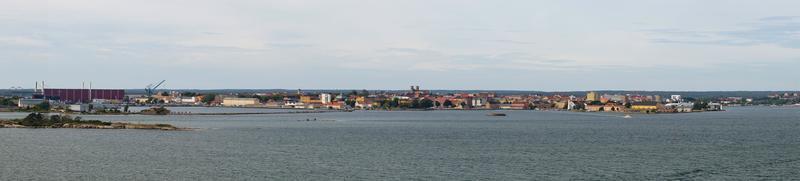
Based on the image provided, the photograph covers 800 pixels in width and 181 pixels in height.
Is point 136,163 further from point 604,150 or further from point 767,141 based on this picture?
point 767,141

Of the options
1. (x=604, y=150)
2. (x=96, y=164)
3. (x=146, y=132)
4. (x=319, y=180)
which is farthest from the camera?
(x=146, y=132)

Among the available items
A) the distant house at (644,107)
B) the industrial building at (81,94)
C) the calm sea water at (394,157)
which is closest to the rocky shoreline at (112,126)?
the calm sea water at (394,157)

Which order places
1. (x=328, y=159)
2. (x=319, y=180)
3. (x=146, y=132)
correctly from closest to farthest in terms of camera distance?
(x=319, y=180), (x=328, y=159), (x=146, y=132)

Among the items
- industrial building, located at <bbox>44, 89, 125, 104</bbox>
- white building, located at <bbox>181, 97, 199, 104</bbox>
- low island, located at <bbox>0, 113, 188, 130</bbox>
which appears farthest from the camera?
white building, located at <bbox>181, 97, 199, 104</bbox>

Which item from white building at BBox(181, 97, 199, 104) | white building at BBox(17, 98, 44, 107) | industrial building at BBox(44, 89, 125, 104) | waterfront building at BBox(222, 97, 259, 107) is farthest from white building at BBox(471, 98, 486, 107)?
white building at BBox(17, 98, 44, 107)

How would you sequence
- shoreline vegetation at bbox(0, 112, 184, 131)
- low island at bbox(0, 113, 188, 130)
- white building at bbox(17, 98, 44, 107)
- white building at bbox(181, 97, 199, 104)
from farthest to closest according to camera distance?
white building at bbox(181, 97, 199, 104)
white building at bbox(17, 98, 44, 107)
low island at bbox(0, 113, 188, 130)
shoreline vegetation at bbox(0, 112, 184, 131)

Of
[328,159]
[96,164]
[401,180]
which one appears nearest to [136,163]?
[96,164]

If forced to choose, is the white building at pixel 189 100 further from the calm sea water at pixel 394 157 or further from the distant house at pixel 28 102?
the calm sea water at pixel 394 157

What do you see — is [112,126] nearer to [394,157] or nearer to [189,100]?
[394,157]

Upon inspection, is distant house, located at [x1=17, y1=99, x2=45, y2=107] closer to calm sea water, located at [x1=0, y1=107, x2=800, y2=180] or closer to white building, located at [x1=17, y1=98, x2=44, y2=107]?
white building, located at [x1=17, y1=98, x2=44, y2=107]

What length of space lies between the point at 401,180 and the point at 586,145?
51.3 feet

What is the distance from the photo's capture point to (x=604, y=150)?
36688mm

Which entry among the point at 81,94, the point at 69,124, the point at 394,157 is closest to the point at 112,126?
the point at 69,124

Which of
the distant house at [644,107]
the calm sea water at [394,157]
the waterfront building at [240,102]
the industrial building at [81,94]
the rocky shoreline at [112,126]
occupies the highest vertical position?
the industrial building at [81,94]
